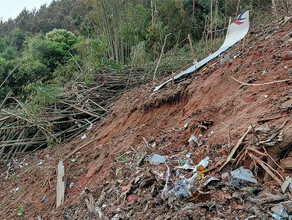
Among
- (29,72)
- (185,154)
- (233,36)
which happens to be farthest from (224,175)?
(29,72)

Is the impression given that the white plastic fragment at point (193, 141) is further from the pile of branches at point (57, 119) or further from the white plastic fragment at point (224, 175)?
the pile of branches at point (57, 119)

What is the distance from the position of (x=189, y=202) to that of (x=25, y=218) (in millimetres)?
2274

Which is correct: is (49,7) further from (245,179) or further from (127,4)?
(245,179)

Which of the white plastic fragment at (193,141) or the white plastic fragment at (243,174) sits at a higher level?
the white plastic fragment at (243,174)

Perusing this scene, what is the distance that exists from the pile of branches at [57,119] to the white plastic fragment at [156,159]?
2.51 meters

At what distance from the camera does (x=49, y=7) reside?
74.2 feet

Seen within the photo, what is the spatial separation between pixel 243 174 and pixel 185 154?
612 millimetres

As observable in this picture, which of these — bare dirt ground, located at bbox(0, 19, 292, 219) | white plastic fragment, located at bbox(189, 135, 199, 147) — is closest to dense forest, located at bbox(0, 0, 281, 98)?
bare dirt ground, located at bbox(0, 19, 292, 219)

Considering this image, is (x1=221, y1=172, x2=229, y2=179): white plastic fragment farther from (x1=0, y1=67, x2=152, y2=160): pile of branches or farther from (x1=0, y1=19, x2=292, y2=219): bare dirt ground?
(x1=0, y1=67, x2=152, y2=160): pile of branches

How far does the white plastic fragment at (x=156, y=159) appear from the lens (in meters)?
2.16

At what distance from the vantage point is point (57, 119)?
15.3 feet

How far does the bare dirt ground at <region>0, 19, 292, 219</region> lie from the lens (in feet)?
4.90

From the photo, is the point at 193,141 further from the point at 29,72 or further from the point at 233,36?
the point at 29,72

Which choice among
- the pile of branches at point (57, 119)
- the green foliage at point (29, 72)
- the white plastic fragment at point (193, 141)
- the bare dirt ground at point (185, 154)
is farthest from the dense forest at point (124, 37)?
the white plastic fragment at point (193, 141)
